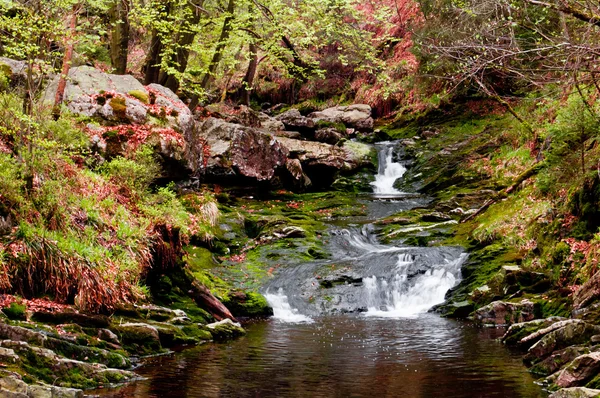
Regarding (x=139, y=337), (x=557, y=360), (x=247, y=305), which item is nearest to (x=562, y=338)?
(x=557, y=360)

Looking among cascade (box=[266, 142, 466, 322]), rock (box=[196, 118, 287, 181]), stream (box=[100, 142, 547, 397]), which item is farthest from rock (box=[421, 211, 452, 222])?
rock (box=[196, 118, 287, 181])

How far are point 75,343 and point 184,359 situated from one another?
1631 millimetres

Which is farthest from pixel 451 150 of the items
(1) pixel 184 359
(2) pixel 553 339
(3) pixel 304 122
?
(1) pixel 184 359

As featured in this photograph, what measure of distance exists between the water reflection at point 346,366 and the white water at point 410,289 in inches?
90.7

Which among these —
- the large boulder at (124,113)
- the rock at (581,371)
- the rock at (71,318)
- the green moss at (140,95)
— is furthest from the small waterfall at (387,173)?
the rock at (581,371)

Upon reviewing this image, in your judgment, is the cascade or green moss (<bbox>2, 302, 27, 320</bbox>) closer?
green moss (<bbox>2, 302, 27, 320</bbox>)

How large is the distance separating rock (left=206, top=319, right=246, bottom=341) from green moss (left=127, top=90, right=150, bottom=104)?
8094 mm

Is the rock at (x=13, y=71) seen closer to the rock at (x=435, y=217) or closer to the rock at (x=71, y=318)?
the rock at (x=71, y=318)

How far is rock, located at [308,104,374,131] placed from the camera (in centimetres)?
2781

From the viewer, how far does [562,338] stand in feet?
26.8

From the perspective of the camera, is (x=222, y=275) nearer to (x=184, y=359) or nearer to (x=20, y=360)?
(x=184, y=359)

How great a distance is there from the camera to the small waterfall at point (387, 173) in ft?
76.1

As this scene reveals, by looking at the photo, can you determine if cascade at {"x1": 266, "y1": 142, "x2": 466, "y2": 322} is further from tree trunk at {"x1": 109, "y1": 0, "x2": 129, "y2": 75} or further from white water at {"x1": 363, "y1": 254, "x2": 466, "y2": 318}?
tree trunk at {"x1": 109, "y1": 0, "x2": 129, "y2": 75}

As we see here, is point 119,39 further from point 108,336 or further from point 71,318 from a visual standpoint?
point 108,336
